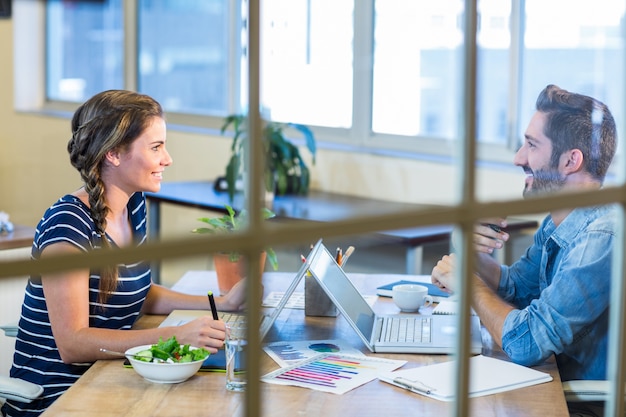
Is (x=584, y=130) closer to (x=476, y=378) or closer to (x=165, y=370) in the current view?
(x=476, y=378)

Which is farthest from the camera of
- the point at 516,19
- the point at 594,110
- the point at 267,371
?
the point at 516,19

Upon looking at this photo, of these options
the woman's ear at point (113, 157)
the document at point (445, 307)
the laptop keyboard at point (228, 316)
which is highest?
the woman's ear at point (113, 157)

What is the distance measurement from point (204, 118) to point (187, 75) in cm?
35

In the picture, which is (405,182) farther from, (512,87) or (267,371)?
(267,371)

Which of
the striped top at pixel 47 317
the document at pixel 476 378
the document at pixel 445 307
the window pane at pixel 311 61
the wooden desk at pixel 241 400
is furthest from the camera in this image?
the window pane at pixel 311 61

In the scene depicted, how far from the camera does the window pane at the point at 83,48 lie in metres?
5.77

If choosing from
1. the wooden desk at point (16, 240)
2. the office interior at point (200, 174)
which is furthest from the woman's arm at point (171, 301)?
the wooden desk at point (16, 240)

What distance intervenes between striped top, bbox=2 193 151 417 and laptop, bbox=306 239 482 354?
1.28 feet

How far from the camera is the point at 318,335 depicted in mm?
1941

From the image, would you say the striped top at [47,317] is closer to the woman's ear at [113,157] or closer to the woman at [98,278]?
the woman at [98,278]

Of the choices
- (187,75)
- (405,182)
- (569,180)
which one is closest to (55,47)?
(187,75)

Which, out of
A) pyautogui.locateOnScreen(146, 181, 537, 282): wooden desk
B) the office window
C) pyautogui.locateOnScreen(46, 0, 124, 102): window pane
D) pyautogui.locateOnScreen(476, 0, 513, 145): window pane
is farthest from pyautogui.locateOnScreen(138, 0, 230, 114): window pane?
A: pyautogui.locateOnScreen(476, 0, 513, 145): window pane

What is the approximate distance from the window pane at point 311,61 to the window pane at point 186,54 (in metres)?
0.79

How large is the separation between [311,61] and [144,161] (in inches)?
92.7
